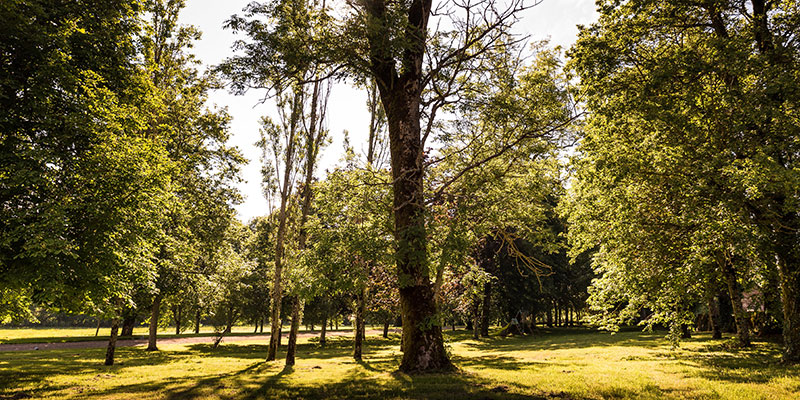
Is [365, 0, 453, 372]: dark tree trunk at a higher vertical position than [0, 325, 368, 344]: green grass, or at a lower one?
higher

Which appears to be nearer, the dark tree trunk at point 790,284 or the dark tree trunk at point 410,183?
the dark tree trunk at point 410,183

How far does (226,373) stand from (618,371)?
12690 mm

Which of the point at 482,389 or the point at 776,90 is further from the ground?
the point at 776,90

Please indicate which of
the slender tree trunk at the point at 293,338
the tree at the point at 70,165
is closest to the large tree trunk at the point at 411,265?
the tree at the point at 70,165

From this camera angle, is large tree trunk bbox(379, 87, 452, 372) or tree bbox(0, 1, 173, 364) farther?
large tree trunk bbox(379, 87, 452, 372)

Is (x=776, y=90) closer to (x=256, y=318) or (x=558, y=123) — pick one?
(x=558, y=123)

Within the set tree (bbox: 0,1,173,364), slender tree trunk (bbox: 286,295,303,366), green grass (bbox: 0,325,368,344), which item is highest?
tree (bbox: 0,1,173,364)

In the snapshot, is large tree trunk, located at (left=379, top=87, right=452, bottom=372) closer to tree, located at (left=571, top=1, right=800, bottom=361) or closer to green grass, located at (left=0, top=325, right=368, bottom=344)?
tree, located at (left=571, top=1, right=800, bottom=361)

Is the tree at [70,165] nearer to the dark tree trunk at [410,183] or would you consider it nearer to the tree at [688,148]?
the dark tree trunk at [410,183]

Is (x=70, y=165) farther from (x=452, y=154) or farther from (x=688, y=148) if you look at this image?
(x=688, y=148)

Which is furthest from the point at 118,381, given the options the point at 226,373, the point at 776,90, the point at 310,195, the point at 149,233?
the point at 776,90

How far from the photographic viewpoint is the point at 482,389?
8477 mm

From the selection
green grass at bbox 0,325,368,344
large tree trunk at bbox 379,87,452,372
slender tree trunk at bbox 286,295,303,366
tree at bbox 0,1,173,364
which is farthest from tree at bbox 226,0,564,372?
green grass at bbox 0,325,368,344

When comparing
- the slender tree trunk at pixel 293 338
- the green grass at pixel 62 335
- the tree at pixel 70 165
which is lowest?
the green grass at pixel 62 335
